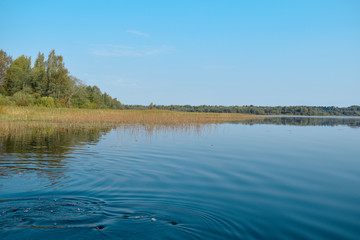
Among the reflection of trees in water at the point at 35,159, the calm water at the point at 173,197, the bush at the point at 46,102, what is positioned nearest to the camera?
the calm water at the point at 173,197

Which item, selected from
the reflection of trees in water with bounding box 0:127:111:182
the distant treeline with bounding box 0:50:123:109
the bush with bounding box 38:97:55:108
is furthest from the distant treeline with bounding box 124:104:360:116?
the reflection of trees in water with bounding box 0:127:111:182

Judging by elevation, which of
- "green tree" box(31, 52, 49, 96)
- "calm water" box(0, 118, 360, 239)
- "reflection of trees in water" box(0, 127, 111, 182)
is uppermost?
"green tree" box(31, 52, 49, 96)

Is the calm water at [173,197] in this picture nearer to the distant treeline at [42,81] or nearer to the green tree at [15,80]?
the distant treeline at [42,81]

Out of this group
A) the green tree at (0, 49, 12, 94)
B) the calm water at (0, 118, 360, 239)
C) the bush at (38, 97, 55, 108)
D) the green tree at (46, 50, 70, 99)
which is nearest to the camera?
the calm water at (0, 118, 360, 239)

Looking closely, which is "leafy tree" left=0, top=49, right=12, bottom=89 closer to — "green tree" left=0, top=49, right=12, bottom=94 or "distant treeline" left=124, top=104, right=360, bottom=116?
"green tree" left=0, top=49, right=12, bottom=94

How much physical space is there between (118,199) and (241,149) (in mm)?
8340

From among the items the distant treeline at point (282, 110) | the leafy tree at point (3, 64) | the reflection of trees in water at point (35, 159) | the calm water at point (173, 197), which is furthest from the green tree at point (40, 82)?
the distant treeline at point (282, 110)

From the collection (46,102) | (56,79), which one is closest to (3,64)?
(56,79)

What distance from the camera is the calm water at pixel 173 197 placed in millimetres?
3889

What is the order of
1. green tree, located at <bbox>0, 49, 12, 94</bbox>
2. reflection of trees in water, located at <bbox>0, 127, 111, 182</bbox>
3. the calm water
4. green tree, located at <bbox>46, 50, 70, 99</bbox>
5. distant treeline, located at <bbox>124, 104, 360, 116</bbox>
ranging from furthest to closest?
distant treeline, located at <bbox>124, 104, 360, 116</bbox>, green tree, located at <bbox>46, 50, 70, 99</bbox>, green tree, located at <bbox>0, 49, 12, 94</bbox>, reflection of trees in water, located at <bbox>0, 127, 111, 182</bbox>, the calm water

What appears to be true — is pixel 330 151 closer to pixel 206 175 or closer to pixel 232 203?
pixel 206 175

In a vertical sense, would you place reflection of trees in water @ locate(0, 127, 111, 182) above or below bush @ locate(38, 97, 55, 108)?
below

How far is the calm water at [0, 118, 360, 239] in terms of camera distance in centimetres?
389

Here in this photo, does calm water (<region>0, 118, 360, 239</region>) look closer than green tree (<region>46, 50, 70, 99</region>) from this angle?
Yes
